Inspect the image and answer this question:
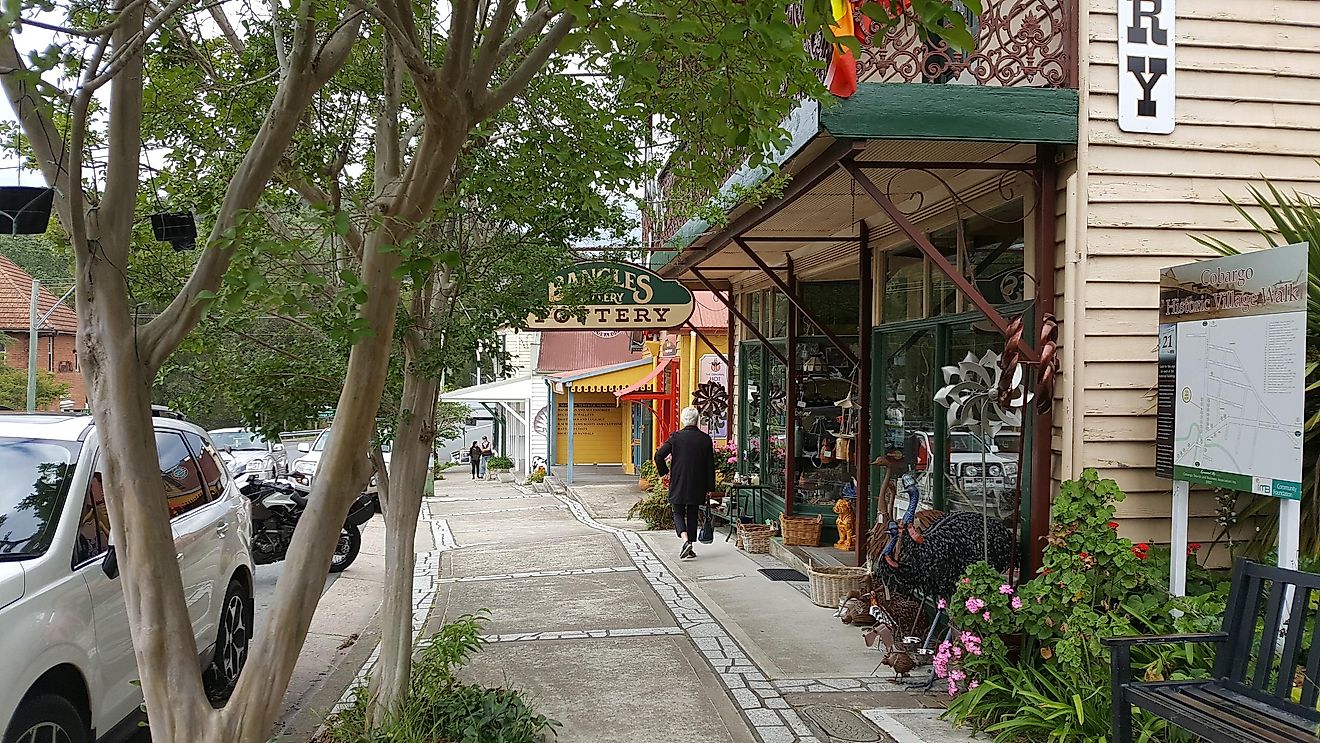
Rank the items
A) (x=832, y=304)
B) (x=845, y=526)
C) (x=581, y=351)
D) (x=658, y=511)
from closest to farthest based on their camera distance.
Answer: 1. (x=845, y=526)
2. (x=832, y=304)
3. (x=658, y=511)
4. (x=581, y=351)

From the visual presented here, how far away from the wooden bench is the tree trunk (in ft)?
10.4

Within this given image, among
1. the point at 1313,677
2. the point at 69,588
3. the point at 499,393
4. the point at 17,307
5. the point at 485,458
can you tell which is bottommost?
the point at 485,458

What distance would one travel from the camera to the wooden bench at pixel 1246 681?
3717 millimetres

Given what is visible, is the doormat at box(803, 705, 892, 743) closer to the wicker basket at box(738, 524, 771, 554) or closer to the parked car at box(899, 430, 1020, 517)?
the parked car at box(899, 430, 1020, 517)

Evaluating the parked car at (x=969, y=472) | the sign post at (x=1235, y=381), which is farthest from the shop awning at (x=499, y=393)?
the sign post at (x=1235, y=381)

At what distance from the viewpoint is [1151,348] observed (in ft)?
18.1

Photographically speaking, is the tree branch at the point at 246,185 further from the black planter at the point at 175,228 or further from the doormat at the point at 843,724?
the doormat at the point at 843,724

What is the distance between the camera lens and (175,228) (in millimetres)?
4699

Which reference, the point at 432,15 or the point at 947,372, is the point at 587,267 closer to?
the point at 432,15

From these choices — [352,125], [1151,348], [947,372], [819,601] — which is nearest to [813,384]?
[819,601]

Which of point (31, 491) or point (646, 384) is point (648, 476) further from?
point (31, 491)

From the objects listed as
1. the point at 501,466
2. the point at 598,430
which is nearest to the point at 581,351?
the point at 598,430

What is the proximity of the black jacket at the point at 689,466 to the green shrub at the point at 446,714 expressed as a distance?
18.7 feet

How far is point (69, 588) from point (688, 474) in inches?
281
